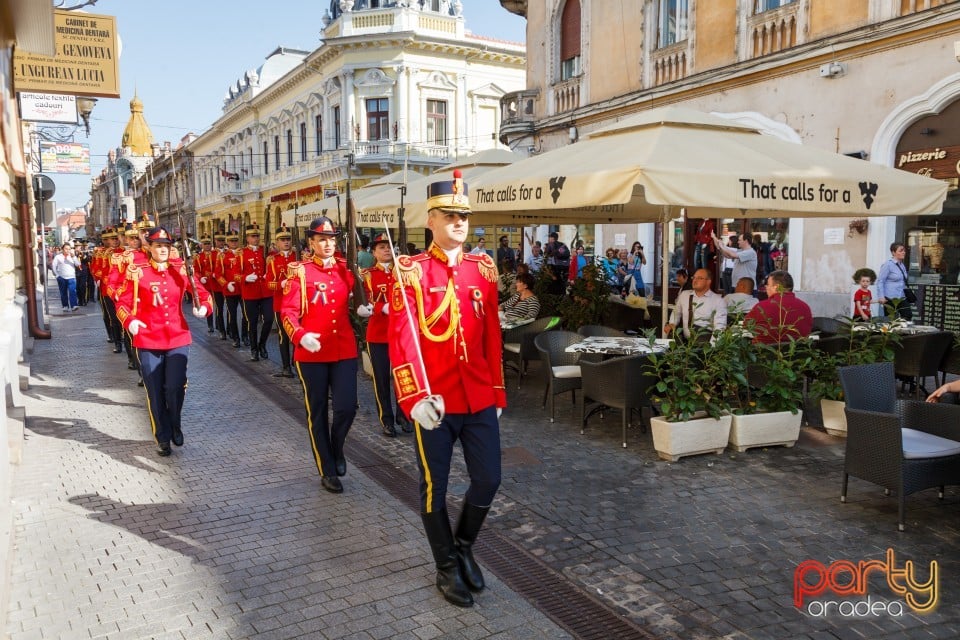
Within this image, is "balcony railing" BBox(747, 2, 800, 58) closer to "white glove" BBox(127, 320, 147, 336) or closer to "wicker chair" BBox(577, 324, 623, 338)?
"wicker chair" BBox(577, 324, 623, 338)

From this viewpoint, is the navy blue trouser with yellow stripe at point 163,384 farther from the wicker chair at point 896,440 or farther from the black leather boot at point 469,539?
the wicker chair at point 896,440

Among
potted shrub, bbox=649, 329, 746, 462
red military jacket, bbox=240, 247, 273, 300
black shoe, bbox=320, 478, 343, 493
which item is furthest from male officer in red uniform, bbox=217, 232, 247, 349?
potted shrub, bbox=649, 329, 746, 462

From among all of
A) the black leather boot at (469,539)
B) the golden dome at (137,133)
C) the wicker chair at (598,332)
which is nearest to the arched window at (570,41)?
the wicker chair at (598,332)

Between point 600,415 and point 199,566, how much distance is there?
464 centimetres

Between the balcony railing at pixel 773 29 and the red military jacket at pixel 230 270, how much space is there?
10.7m

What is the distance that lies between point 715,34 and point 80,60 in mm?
12148

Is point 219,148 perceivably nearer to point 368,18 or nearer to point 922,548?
point 368,18

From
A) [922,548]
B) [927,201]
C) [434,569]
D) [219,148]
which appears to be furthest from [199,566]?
[219,148]

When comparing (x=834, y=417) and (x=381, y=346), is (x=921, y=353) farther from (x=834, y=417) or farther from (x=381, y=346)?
(x=381, y=346)

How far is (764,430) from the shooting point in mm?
6523

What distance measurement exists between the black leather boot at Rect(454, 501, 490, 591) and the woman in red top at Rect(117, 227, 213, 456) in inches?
146

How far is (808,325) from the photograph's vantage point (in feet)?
23.8

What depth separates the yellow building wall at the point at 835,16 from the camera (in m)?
12.9

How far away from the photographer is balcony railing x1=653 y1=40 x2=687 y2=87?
661 inches
